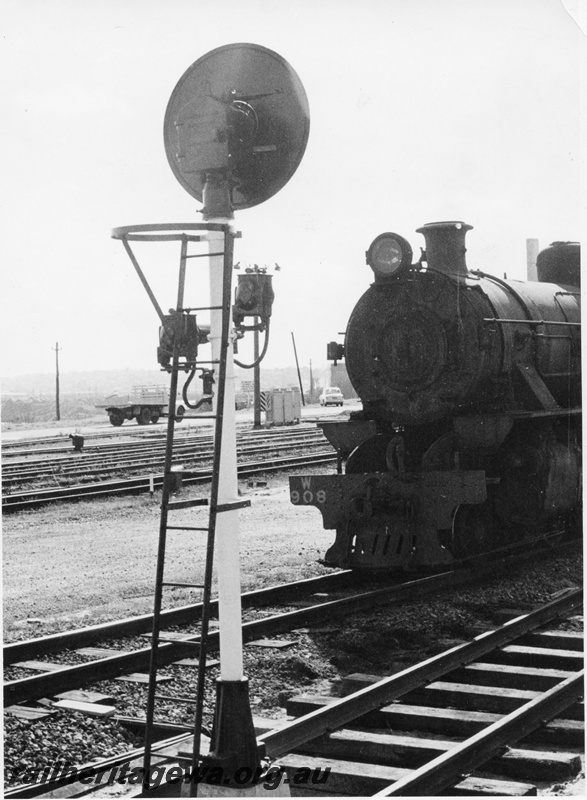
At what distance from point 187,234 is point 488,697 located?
341cm

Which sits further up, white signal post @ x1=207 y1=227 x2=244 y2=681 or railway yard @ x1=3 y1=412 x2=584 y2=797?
white signal post @ x1=207 y1=227 x2=244 y2=681

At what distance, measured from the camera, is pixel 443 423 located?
34.4 ft

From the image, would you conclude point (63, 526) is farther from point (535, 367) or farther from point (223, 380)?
point (223, 380)

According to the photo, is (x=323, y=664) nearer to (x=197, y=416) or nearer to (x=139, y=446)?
(x=197, y=416)

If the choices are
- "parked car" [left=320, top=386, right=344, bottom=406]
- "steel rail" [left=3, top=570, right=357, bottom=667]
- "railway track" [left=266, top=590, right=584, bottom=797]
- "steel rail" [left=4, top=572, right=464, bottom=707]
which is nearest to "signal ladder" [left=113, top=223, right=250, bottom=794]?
"steel rail" [left=4, top=572, right=464, bottom=707]

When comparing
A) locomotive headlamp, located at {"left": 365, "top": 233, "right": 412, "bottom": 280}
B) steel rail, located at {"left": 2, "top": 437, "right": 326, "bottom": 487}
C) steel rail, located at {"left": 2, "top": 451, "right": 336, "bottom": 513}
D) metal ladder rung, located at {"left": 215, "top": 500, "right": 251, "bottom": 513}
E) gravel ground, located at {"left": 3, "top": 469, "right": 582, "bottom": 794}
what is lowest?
gravel ground, located at {"left": 3, "top": 469, "right": 582, "bottom": 794}

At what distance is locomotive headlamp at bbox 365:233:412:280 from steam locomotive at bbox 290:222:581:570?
0.01 metres

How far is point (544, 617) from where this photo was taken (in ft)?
26.2

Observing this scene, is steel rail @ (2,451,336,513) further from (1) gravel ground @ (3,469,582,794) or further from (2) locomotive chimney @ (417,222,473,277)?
(2) locomotive chimney @ (417,222,473,277)

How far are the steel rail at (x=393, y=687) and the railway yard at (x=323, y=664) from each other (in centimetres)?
1

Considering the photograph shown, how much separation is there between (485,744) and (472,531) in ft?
17.2

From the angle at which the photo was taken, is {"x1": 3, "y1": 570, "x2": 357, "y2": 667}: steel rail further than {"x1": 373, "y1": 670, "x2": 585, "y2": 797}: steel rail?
Yes

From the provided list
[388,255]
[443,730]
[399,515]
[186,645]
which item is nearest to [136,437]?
[388,255]

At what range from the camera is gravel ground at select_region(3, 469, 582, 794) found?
19.1ft
